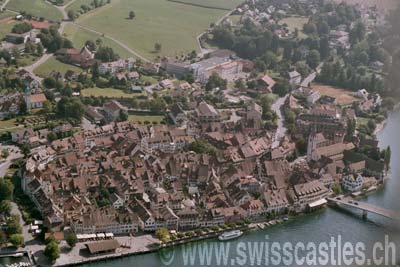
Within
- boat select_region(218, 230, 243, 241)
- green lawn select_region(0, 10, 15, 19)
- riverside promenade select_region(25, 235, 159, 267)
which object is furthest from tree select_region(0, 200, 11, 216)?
green lawn select_region(0, 10, 15, 19)

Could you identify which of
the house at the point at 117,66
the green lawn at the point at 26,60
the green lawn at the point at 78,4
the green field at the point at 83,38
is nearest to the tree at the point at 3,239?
the house at the point at 117,66

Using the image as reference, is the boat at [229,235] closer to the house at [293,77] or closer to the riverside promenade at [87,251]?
the riverside promenade at [87,251]

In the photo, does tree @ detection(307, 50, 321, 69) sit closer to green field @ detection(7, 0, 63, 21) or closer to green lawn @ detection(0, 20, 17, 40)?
green field @ detection(7, 0, 63, 21)

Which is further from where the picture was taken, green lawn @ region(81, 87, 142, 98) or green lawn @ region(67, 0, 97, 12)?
green lawn @ region(67, 0, 97, 12)

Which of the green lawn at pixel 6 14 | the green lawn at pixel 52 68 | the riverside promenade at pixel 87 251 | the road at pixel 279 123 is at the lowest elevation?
the riverside promenade at pixel 87 251

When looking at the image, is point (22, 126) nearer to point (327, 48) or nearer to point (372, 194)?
point (372, 194)
